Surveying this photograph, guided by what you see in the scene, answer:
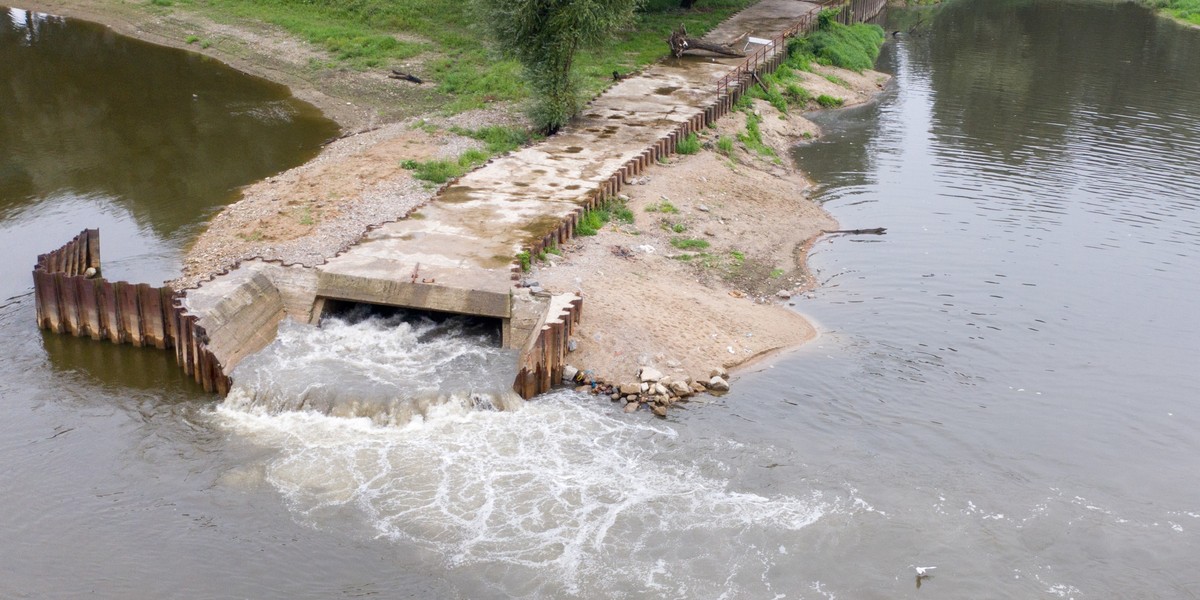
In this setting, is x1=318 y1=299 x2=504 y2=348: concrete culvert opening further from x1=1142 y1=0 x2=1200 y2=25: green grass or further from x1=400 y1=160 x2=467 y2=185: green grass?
x1=1142 y1=0 x2=1200 y2=25: green grass

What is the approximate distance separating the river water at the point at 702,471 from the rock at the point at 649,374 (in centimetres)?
115

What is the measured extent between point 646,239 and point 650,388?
801 centimetres

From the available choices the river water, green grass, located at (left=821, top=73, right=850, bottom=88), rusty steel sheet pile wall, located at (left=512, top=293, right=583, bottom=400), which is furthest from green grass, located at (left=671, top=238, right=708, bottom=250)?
green grass, located at (left=821, top=73, right=850, bottom=88)

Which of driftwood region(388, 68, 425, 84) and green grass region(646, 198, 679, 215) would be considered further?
driftwood region(388, 68, 425, 84)

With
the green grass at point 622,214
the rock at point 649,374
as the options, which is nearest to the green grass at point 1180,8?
the green grass at point 622,214

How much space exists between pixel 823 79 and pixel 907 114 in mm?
4877

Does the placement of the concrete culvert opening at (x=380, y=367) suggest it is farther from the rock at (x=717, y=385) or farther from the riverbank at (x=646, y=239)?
the rock at (x=717, y=385)

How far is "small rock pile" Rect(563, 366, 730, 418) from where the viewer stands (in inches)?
834

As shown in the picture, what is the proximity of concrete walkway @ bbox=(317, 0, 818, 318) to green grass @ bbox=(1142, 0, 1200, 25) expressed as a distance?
171ft

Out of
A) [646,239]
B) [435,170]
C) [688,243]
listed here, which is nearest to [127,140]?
[435,170]

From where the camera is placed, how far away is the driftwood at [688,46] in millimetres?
48750

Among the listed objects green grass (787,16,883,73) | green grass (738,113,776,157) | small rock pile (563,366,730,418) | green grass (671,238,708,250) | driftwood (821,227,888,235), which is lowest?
small rock pile (563,366,730,418)

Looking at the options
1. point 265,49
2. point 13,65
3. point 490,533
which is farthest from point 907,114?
point 13,65

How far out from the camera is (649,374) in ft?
71.2
